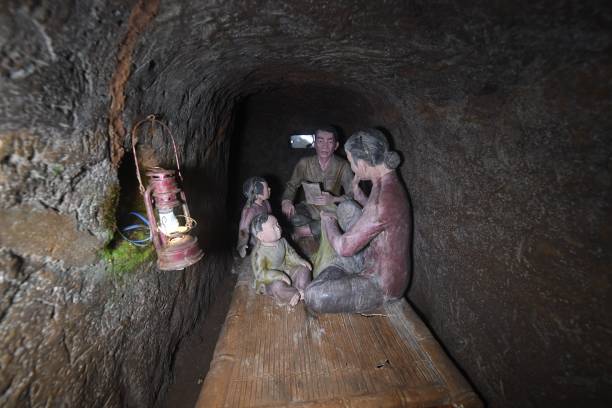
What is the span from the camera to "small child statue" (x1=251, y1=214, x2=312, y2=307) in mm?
2402

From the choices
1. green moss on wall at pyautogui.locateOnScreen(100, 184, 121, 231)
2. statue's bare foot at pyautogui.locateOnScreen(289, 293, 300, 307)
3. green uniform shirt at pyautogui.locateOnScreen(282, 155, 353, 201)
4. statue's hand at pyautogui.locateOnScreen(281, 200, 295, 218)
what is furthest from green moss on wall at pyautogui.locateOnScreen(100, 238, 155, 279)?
green uniform shirt at pyautogui.locateOnScreen(282, 155, 353, 201)

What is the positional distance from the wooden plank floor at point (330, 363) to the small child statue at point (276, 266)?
6.5 inches

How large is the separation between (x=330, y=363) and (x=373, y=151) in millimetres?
1632

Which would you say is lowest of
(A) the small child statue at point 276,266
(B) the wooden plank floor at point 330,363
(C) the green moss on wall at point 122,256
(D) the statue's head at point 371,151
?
(B) the wooden plank floor at point 330,363

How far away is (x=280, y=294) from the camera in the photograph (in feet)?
7.99

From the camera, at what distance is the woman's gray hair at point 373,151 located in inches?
85.7

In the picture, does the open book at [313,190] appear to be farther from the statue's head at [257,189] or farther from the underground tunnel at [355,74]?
the underground tunnel at [355,74]

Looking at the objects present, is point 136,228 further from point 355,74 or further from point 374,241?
point 355,74

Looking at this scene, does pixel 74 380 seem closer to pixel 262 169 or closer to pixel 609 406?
pixel 609 406

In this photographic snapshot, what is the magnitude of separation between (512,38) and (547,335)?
1.57 metres

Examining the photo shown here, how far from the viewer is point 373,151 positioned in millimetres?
2184

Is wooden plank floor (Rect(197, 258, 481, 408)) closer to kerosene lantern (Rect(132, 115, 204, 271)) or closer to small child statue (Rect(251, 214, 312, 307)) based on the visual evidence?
small child statue (Rect(251, 214, 312, 307))

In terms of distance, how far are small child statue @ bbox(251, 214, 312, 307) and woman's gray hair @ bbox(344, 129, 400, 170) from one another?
3.13 ft

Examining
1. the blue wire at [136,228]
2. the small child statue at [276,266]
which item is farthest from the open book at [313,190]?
the blue wire at [136,228]
